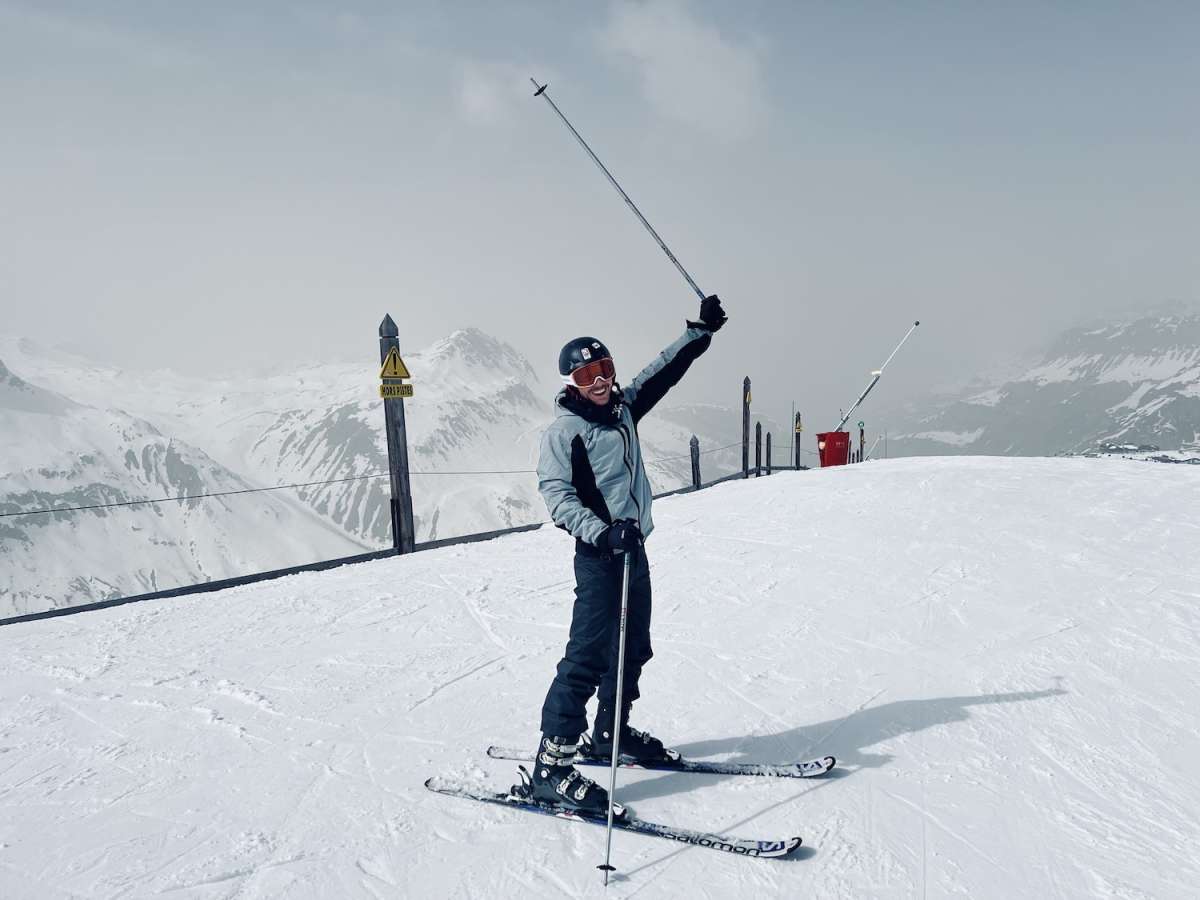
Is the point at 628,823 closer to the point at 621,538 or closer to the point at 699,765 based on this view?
the point at 699,765

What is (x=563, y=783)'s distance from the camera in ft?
10.8

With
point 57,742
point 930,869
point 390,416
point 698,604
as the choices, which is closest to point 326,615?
point 57,742

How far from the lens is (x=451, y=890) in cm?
275

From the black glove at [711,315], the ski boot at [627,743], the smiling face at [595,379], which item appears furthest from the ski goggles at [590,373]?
the ski boot at [627,743]

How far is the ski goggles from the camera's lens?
135 inches

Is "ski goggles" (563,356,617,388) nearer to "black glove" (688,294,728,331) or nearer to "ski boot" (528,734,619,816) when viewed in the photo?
"black glove" (688,294,728,331)

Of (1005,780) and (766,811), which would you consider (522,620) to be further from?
(1005,780)

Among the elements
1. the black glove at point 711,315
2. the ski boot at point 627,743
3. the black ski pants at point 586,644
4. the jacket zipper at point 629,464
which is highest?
the black glove at point 711,315

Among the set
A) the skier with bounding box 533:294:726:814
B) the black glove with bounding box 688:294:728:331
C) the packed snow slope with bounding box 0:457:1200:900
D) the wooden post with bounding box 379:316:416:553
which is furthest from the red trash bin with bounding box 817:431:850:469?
the skier with bounding box 533:294:726:814

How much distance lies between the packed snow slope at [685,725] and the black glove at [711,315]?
7.44 ft

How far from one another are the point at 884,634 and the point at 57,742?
5.53 m

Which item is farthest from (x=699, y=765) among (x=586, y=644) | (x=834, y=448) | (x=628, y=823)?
(x=834, y=448)

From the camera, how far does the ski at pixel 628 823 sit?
9.53 ft

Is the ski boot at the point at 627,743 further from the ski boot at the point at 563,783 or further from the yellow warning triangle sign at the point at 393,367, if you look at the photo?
the yellow warning triangle sign at the point at 393,367
